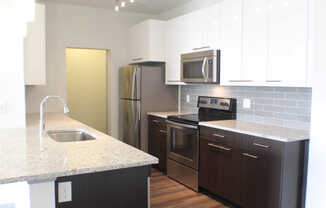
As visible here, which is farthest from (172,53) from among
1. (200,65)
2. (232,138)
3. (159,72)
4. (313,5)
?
(313,5)

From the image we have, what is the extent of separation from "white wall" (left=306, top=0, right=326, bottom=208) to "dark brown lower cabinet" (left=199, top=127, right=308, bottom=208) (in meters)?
0.13

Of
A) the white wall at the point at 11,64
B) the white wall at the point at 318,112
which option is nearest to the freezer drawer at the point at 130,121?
the white wall at the point at 11,64

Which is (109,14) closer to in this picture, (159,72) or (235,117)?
(159,72)

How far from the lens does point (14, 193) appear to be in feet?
7.41

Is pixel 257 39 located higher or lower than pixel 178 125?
higher

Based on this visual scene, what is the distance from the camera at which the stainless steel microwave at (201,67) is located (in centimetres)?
368

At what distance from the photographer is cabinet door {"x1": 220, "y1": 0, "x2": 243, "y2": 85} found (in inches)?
132

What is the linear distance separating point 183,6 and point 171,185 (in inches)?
118

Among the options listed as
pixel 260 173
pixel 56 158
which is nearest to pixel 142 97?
pixel 260 173

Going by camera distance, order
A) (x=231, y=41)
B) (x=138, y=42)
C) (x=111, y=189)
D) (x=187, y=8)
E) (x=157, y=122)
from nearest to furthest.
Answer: (x=111, y=189), (x=231, y=41), (x=157, y=122), (x=187, y=8), (x=138, y=42)

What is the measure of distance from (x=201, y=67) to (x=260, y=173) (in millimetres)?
1669

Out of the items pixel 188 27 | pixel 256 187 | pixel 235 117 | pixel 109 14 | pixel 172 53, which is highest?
pixel 109 14

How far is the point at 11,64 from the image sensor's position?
2963 millimetres

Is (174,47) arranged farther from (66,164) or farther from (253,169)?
(66,164)
